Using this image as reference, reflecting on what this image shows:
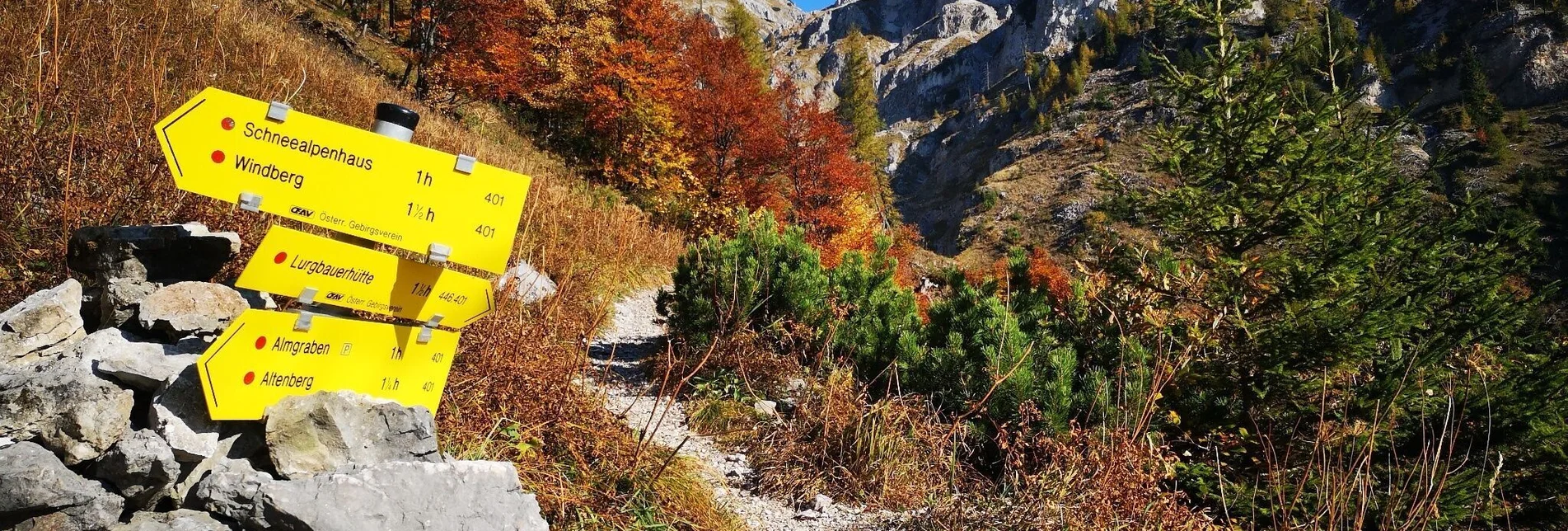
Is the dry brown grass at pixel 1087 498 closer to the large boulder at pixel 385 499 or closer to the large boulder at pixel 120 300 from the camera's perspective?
the large boulder at pixel 385 499

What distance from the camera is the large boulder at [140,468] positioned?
1.59m

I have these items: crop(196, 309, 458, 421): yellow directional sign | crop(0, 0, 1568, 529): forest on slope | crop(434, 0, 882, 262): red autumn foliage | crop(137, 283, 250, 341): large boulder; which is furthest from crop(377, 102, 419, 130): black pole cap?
crop(434, 0, 882, 262): red autumn foliage

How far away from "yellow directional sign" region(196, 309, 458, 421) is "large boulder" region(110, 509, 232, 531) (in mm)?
244

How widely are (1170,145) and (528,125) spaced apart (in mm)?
13824

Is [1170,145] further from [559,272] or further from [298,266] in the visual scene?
[298,266]

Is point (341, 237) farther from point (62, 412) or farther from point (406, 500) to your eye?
point (406, 500)

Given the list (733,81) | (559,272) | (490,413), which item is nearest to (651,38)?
(733,81)

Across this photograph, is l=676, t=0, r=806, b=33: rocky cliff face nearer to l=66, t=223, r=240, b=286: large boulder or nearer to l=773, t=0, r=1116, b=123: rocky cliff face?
l=773, t=0, r=1116, b=123: rocky cliff face

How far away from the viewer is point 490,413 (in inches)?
109

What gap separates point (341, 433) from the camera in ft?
6.18

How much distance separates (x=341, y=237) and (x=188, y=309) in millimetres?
477

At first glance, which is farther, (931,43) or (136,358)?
(931,43)

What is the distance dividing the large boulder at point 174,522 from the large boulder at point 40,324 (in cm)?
67

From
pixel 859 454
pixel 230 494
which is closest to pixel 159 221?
pixel 230 494
